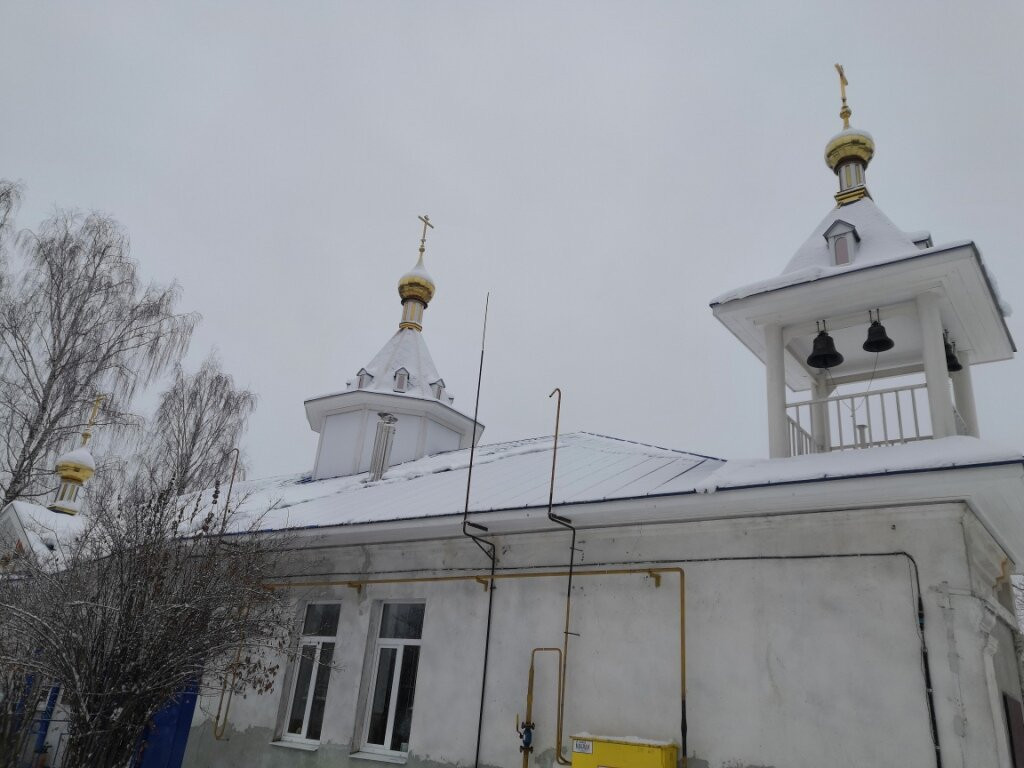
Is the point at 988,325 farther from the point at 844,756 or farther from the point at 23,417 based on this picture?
the point at 23,417

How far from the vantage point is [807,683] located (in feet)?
20.5

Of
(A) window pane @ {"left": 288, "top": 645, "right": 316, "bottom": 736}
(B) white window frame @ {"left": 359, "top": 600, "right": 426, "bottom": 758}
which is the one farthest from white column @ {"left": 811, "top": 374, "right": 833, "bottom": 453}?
(A) window pane @ {"left": 288, "top": 645, "right": 316, "bottom": 736}

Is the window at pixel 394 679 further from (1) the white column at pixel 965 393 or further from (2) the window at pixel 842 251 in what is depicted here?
(1) the white column at pixel 965 393

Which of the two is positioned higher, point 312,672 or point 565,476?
point 565,476

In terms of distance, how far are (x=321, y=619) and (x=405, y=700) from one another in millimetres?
1934

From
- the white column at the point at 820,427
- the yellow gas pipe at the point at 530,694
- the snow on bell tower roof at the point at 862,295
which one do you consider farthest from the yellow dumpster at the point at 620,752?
the snow on bell tower roof at the point at 862,295

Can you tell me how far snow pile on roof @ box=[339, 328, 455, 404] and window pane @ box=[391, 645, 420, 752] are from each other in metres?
8.86

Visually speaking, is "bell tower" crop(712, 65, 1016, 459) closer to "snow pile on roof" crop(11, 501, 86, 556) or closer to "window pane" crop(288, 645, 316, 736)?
"window pane" crop(288, 645, 316, 736)

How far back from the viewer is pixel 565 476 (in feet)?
29.4

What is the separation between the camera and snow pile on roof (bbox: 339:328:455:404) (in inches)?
695

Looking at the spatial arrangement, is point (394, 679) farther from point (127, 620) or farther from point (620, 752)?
point (620, 752)

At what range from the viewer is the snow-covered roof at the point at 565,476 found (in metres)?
6.19

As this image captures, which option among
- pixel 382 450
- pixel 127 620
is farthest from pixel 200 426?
pixel 127 620

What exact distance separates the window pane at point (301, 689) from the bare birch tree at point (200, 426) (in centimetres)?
1321
